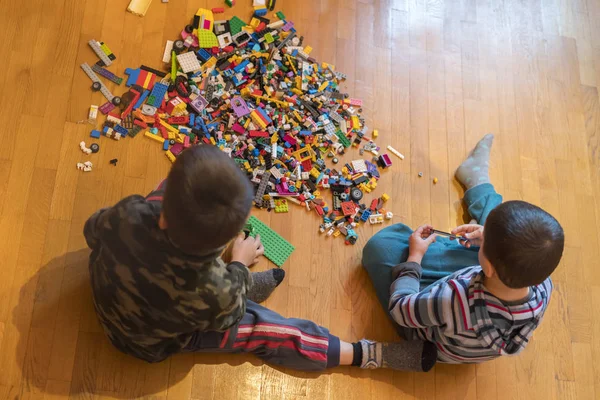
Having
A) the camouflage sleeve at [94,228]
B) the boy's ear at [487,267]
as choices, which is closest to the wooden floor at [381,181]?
the camouflage sleeve at [94,228]

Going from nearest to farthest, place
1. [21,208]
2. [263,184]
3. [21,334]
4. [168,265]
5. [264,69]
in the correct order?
[168,265], [21,334], [21,208], [263,184], [264,69]

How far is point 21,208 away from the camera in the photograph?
1.41 metres

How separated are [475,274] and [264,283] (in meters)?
0.56

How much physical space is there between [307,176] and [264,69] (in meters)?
0.38

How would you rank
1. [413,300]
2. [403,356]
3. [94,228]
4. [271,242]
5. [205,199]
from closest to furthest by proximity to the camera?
1. [205,199]
2. [94,228]
3. [413,300]
4. [403,356]
5. [271,242]

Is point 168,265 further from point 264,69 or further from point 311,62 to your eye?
point 311,62

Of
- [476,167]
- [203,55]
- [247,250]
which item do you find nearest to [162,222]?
[247,250]

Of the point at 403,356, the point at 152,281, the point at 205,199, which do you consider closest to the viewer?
the point at 205,199

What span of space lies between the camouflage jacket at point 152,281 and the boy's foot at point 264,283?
23 centimetres

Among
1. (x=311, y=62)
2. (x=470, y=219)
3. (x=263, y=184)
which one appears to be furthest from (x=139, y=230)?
(x=470, y=219)

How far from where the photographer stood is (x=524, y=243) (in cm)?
101

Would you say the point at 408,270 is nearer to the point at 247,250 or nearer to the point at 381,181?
the point at 381,181

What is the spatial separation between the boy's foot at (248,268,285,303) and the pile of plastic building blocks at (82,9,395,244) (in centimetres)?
21

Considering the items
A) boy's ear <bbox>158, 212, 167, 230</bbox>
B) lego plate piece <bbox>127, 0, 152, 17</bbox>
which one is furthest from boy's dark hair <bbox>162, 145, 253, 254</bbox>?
lego plate piece <bbox>127, 0, 152, 17</bbox>
